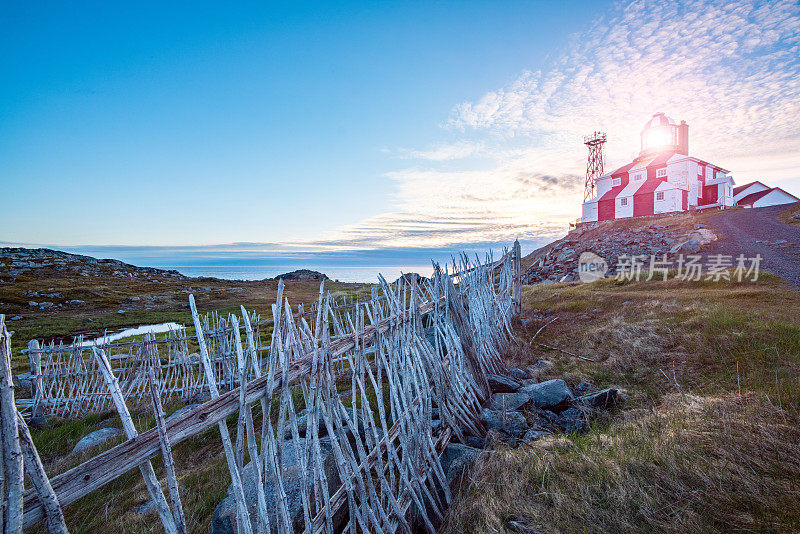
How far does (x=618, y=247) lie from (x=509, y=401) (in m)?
22.1

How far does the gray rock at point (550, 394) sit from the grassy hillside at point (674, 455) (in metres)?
0.62

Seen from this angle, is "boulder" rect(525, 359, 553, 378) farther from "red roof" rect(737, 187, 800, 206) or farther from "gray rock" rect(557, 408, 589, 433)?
"red roof" rect(737, 187, 800, 206)

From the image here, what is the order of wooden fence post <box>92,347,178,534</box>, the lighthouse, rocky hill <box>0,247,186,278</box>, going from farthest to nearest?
rocky hill <box>0,247,186,278</box> < the lighthouse < wooden fence post <box>92,347,178,534</box>

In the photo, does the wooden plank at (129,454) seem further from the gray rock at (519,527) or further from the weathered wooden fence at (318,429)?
the gray rock at (519,527)

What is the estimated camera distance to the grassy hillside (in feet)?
7.83

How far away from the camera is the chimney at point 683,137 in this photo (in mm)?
38562

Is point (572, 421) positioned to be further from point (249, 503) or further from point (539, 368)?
point (249, 503)

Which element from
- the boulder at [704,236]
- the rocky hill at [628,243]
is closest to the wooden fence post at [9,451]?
the rocky hill at [628,243]

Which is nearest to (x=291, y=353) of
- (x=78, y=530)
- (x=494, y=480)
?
(x=494, y=480)

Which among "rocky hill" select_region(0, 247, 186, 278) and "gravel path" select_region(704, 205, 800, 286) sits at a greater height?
"gravel path" select_region(704, 205, 800, 286)

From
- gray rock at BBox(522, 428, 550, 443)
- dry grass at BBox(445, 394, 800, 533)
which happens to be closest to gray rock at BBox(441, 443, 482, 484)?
dry grass at BBox(445, 394, 800, 533)

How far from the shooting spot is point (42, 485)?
4.00ft

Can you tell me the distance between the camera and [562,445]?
354 cm

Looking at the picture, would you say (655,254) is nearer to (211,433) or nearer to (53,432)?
(211,433)
